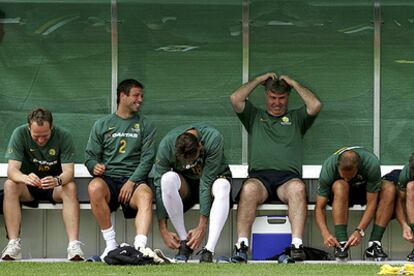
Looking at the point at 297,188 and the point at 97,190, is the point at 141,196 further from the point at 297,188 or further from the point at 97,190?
the point at 297,188

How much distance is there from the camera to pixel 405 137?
13.5m

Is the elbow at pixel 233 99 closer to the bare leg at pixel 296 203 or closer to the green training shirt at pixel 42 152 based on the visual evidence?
the bare leg at pixel 296 203

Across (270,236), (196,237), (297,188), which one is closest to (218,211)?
(196,237)

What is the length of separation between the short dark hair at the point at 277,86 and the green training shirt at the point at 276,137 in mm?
207

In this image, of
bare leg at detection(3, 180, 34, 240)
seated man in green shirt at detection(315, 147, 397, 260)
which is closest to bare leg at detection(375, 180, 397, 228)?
seated man in green shirt at detection(315, 147, 397, 260)

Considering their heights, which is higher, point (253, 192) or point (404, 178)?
point (404, 178)

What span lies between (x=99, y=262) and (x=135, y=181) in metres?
0.75

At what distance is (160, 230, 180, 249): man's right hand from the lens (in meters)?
12.7

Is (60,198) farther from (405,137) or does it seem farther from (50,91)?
(405,137)

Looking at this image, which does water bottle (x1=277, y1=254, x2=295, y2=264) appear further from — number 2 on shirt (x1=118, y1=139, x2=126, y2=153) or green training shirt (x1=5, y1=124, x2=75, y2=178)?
green training shirt (x1=5, y1=124, x2=75, y2=178)

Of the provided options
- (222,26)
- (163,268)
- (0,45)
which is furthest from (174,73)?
(163,268)

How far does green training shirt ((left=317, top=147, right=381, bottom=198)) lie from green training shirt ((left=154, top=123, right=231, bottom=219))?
0.74m

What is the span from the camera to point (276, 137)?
13172mm

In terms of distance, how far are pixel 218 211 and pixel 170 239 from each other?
0.48 m
